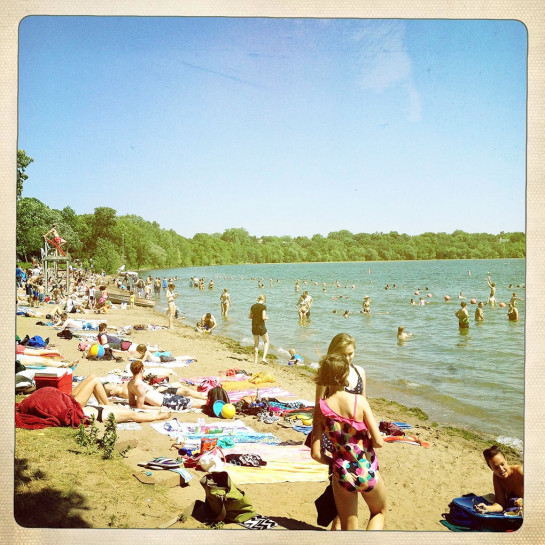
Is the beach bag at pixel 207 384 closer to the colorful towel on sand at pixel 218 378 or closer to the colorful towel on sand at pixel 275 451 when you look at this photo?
the colorful towel on sand at pixel 218 378

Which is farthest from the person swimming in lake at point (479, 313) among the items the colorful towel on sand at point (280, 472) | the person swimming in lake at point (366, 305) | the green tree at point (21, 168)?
the green tree at point (21, 168)

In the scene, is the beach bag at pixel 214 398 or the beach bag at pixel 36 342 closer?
the beach bag at pixel 36 342

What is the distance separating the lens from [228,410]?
448 cm

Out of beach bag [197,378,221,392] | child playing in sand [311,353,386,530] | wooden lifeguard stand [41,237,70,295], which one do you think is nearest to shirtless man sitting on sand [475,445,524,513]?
child playing in sand [311,353,386,530]

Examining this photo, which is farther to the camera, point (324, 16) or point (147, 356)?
point (147, 356)

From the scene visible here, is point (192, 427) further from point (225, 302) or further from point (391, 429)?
point (391, 429)

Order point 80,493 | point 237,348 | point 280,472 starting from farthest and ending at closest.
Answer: point 237,348 < point 280,472 < point 80,493

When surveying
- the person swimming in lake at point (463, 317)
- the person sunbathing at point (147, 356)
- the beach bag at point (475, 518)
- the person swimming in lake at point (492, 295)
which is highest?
the person swimming in lake at point (492, 295)

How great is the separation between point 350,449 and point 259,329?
6.19 feet

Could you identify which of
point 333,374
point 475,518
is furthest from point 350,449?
point 475,518

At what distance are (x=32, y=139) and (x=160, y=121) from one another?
900 millimetres

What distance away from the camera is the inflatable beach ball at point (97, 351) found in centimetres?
438

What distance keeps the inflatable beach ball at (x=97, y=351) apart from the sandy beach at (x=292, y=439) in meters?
0.09

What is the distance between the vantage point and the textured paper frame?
11.1 feet
